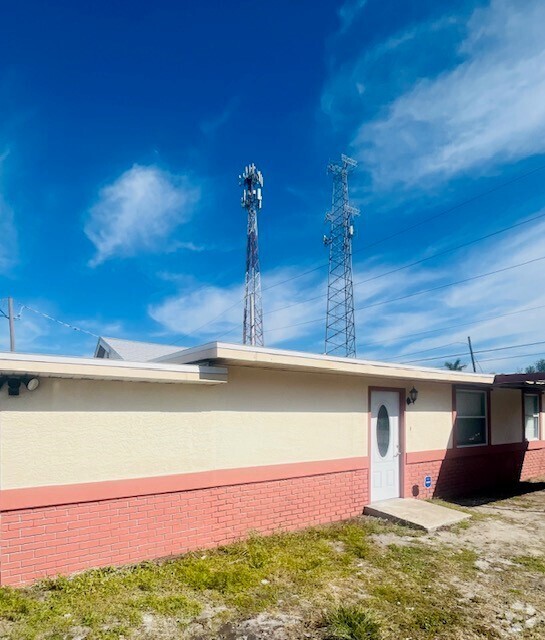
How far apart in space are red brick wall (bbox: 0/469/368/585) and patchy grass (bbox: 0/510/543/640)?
20cm

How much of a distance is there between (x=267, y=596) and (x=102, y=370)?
3122 millimetres

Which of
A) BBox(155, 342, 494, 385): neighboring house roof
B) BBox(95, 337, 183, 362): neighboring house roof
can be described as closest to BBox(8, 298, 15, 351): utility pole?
BBox(95, 337, 183, 362): neighboring house roof

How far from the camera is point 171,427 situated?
19.0 feet

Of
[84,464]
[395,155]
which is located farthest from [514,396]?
[84,464]

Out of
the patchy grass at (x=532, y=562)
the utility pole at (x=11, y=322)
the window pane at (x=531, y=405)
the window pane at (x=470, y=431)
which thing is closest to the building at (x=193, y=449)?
the window pane at (x=470, y=431)

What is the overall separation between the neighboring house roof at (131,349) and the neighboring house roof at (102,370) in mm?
6818

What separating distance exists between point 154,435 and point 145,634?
2.32 metres

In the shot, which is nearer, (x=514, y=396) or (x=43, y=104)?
(x=43, y=104)

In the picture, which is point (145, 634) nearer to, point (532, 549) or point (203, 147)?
point (532, 549)

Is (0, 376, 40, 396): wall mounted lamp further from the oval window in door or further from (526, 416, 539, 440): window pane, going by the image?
(526, 416, 539, 440): window pane

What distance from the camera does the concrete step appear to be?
23.1 ft

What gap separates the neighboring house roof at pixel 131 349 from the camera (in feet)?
41.5

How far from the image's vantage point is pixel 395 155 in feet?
37.6

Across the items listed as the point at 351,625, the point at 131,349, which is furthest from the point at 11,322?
the point at 351,625
